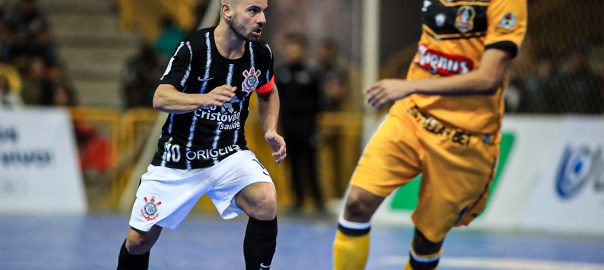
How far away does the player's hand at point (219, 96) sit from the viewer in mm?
5316

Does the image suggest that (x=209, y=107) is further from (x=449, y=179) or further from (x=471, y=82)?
(x=449, y=179)

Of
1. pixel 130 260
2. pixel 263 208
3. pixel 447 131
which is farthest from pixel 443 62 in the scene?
pixel 130 260

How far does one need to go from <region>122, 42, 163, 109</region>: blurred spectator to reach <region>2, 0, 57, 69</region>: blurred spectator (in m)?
1.27

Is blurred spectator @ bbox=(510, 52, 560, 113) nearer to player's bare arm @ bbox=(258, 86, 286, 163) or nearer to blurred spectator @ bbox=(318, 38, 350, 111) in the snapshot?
blurred spectator @ bbox=(318, 38, 350, 111)

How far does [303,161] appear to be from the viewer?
1373 centimetres

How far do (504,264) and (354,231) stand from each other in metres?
3.21

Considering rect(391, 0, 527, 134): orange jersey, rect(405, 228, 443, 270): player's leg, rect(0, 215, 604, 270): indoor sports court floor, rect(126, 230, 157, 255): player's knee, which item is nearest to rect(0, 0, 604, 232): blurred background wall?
rect(0, 215, 604, 270): indoor sports court floor

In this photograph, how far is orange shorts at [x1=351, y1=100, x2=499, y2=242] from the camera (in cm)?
638

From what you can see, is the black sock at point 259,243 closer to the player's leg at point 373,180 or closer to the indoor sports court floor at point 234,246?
the player's leg at point 373,180

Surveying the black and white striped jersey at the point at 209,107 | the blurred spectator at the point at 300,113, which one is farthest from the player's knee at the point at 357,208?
the blurred spectator at the point at 300,113

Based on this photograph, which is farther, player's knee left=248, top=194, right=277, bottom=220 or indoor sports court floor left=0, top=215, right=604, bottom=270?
indoor sports court floor left=0, top=215, right=604, bottom=270

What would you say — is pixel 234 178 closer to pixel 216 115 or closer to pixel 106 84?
pixel 216 115

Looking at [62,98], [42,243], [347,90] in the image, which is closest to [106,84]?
[62,98]

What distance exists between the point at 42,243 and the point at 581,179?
595 centimetres
